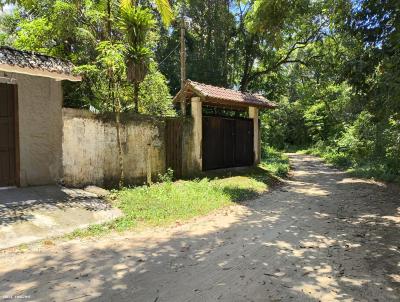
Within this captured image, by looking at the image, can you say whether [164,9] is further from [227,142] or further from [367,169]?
[367,169]

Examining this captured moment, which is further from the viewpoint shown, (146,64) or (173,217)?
(146,64)

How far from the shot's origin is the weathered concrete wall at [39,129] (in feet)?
26.7

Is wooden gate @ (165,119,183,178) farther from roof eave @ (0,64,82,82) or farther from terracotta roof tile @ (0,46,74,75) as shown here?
terracotta roof tile @ (0,46,74,75)

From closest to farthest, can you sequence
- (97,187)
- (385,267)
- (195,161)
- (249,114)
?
(385,267), (97,187), (195,161), (249,114)

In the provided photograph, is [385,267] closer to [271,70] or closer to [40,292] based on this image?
[40,292]

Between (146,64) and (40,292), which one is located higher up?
(146,64)

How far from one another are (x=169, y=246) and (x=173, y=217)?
180cm

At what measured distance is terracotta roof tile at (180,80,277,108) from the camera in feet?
41.1

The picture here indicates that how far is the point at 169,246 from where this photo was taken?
240 inches

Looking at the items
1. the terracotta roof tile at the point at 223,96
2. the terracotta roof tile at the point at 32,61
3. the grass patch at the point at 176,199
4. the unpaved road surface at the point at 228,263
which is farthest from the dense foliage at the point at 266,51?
the grass patch at the point at 176,199

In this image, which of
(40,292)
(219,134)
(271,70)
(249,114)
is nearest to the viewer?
(40,292)

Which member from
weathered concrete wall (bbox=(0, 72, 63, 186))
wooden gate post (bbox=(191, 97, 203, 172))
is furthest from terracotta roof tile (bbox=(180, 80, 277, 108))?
weathered concrete wall (bbox=(0, 72, 63, 186))

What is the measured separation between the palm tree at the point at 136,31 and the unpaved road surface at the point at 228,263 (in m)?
5.11

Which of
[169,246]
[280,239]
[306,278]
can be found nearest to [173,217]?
[169,246]
